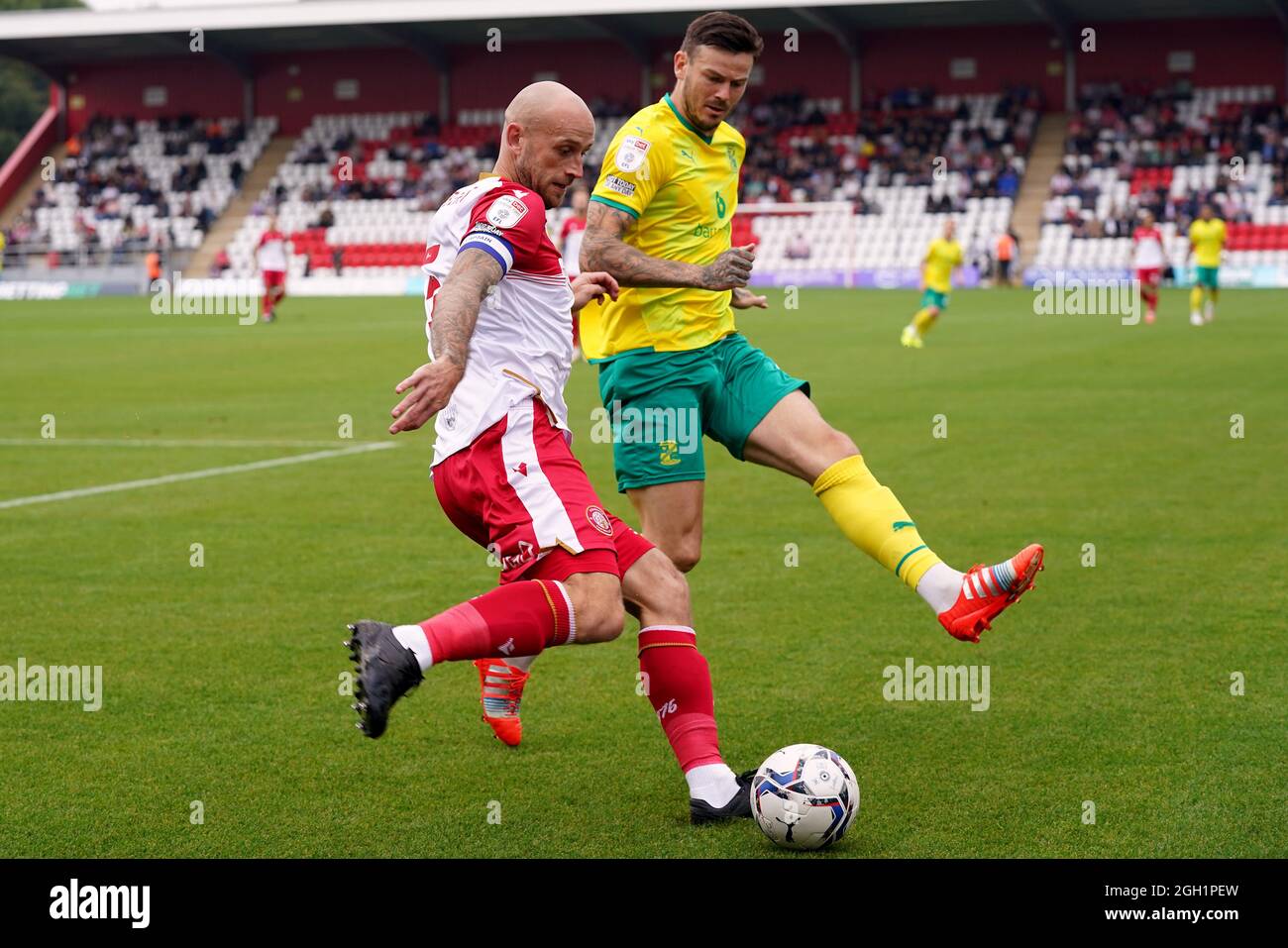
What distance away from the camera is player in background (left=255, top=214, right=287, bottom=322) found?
3028cm

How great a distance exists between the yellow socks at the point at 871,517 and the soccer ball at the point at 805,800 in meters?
0.99

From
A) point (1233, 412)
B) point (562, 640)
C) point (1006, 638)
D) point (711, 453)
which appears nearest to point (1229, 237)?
point (1233, 412)

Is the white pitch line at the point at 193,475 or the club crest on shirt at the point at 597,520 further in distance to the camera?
the white pitch line at the point at 193,475

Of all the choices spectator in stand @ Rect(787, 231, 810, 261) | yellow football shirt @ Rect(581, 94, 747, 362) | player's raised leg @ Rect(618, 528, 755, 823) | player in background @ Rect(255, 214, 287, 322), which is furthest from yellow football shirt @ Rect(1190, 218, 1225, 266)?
player's raised leg @ Rect(618, 528, 755, 823)

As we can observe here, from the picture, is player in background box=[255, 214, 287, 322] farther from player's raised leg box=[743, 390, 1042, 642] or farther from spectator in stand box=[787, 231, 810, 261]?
player's raised leg box=[743, 390, 1042, 642]

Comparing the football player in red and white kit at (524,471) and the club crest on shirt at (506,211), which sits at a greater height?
the club crest on shirt at (506,211)

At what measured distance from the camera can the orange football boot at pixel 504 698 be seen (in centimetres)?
507

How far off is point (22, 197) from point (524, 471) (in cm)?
5872

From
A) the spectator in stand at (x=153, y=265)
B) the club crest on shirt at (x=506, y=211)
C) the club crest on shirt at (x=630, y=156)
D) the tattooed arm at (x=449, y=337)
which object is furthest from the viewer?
the spectator in stand at (x=153, y=265)

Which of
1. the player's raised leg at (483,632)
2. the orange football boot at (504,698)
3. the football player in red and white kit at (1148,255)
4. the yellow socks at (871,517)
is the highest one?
the football player in red and white kit at (1148,255)

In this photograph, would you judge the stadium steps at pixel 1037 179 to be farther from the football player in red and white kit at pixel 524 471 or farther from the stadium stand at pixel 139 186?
the football player in red and white kit at pixel 524 471

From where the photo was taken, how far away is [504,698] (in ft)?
16.7

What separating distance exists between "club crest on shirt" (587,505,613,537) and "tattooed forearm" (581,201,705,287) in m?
1.17

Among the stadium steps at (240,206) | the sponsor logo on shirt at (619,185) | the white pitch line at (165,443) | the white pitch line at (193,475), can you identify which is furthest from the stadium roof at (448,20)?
the sponsor logo on shirt at (619,185)
